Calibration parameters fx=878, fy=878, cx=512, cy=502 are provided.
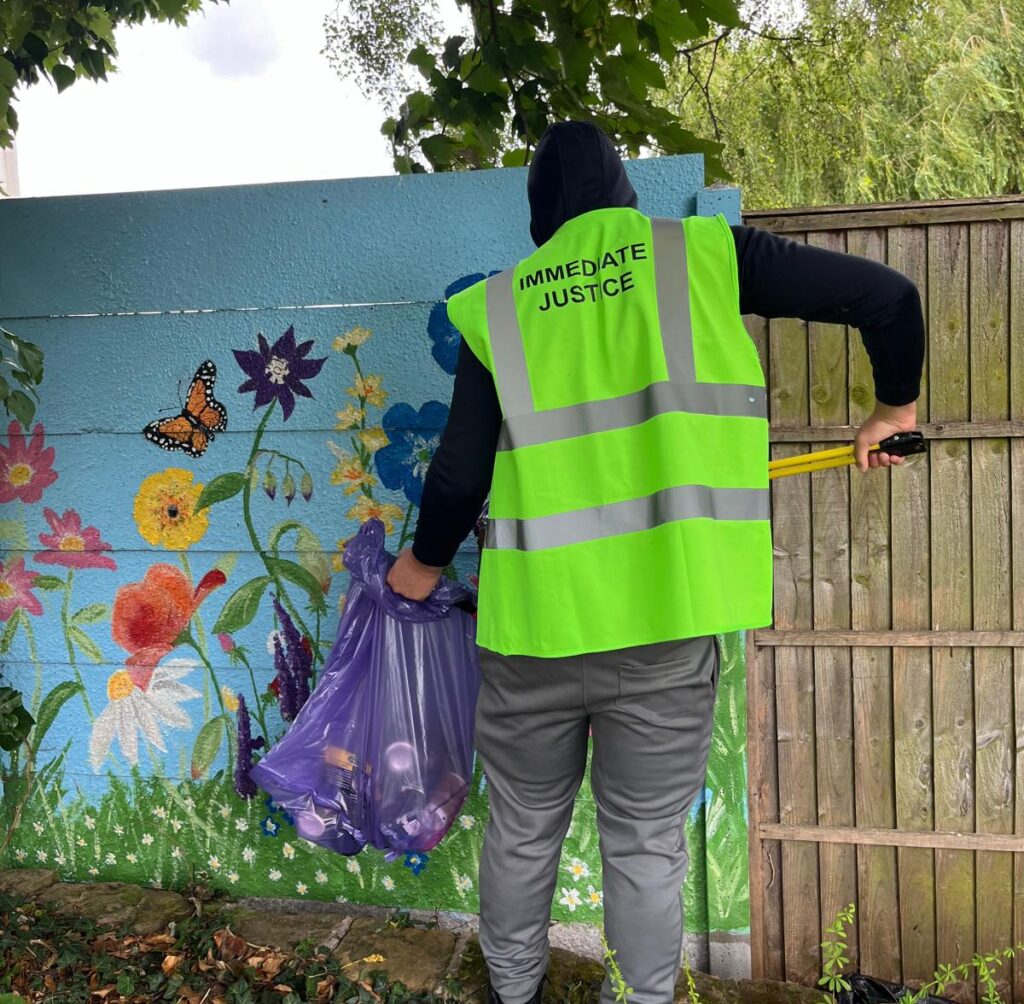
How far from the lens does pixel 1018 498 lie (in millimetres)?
2092

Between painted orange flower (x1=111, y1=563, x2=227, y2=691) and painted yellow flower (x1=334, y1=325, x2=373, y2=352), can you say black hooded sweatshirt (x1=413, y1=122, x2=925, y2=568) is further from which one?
painted orange flower (x1=111, y1=563, x2=227, y2=691)

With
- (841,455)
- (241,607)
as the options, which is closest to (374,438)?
(241,607)

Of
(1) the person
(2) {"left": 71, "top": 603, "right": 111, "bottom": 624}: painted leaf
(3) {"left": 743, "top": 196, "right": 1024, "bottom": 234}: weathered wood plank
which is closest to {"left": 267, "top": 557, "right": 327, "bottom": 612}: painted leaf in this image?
(2) {"left": 71, "top": 603, "right": 111, "bottom": 624}: painted leaf

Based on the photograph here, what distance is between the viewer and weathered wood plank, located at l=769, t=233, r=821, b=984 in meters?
2.14

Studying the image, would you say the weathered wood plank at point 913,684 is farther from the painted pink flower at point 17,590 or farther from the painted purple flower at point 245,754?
the painted pink flower at point 17,590

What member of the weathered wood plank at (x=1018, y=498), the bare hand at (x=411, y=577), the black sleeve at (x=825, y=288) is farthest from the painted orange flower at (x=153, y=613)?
the weathered wood plank at (x=1018, y=498)

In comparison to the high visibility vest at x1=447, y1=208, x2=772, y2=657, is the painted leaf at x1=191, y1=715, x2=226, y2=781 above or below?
below

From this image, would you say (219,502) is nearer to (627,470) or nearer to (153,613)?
(153,613)

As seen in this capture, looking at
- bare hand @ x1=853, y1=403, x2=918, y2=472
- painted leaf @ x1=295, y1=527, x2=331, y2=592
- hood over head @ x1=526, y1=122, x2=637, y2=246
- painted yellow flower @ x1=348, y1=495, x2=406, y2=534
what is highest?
hood over head @ x1=526, y1=122, x2=637, y2=246

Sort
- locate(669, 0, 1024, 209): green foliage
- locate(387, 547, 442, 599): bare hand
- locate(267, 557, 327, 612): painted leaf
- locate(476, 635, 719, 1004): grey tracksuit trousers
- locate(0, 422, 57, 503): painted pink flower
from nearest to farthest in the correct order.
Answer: locate(476, 635, 719, 1004): grey tracksuit trousers → locate(387, 547, 442, 599): bare hand → locate(267, 557, 327, 612): painted leaf → locate(0, 422, 57, 503): painted pink flower → locate(669, 0, 1024, 209): green foliage

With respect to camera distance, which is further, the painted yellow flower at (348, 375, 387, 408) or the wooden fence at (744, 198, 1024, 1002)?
the painted yellow flower at (348, 375, 387, 408)

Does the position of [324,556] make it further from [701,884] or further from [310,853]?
[701,884]

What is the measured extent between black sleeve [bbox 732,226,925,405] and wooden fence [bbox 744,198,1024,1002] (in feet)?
1.90

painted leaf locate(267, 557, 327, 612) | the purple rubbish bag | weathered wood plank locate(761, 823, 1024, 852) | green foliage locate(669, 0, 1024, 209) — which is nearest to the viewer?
the purple rubbish bag
